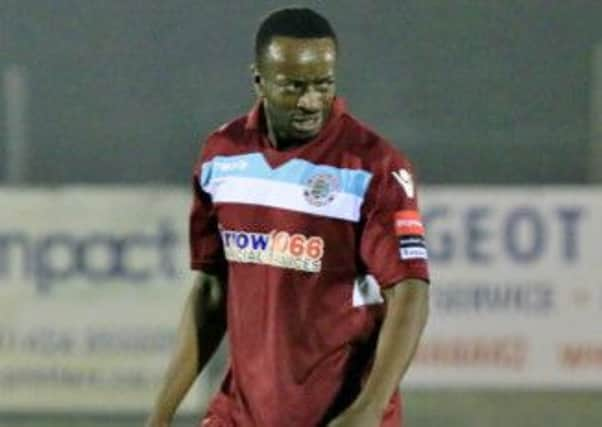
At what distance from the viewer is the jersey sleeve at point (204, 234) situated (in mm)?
4082

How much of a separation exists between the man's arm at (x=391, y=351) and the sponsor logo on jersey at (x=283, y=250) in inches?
6.0

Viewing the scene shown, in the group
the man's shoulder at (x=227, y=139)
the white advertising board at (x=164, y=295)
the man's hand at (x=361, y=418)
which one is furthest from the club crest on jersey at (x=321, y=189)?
the white advertising board at (x=164, y=295)

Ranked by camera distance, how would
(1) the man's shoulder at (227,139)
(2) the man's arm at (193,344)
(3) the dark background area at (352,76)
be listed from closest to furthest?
(1) the man's shoulder at (227,139), (2) the man's arm at (193,344), (3) the dark background area at (352,76)

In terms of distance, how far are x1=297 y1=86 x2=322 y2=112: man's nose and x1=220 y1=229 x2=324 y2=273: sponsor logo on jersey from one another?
0.23 meters

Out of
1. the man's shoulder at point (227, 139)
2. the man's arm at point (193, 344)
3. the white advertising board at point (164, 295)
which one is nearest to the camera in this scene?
the man's shoulder at point (227, 139)

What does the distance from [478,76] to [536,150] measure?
449 mm

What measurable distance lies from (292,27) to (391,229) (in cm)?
39

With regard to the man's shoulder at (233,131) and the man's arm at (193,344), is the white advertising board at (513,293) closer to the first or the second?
the man's arm at (193,344)

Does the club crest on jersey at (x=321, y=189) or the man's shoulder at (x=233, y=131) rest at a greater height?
the man's shoulder at (x=233, y=131)

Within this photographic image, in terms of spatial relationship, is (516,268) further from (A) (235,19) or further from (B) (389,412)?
(B) (389,412)

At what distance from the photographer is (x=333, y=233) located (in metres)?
3.80

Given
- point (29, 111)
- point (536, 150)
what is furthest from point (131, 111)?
point (536, 150)

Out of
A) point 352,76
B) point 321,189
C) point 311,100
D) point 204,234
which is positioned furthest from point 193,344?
point 352,76

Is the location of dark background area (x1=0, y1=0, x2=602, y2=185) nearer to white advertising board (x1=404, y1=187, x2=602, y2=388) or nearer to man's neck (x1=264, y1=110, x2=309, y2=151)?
white advertising board (x1=404, y1=187, x2=602, y2=388)
